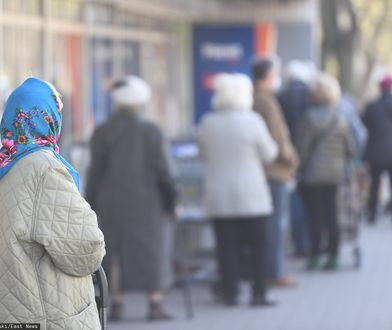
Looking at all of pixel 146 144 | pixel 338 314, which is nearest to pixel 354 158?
pixel 338 314

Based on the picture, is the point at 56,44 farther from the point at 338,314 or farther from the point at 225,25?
the point at 225,25

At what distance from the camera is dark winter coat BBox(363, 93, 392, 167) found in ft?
50.8

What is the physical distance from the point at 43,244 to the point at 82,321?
0.32 metres

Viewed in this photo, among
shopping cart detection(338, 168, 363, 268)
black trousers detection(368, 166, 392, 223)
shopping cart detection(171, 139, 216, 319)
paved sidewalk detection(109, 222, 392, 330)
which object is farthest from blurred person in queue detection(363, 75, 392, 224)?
shopping cart detection(171, 139, 216, 319)

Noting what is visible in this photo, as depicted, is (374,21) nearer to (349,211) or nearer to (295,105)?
(295,105)

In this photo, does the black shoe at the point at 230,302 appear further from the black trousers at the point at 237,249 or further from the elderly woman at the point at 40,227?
the elderly woman at the point at 40,227

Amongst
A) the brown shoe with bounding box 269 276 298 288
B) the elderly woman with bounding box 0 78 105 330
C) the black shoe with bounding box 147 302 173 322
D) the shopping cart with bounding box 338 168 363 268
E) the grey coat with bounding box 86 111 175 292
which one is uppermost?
the elderly woman with bounding box 0 78 105 330

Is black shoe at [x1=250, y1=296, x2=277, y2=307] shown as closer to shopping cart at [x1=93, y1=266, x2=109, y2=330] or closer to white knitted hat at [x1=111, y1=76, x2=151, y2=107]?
white knitted hat at [x1=111, y1=76, x2=151, y2=107]

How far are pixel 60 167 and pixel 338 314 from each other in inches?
219

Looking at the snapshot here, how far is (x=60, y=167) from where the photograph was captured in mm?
4590

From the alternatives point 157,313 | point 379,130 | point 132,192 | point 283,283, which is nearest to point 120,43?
point 379,130

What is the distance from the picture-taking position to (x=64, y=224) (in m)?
4.55

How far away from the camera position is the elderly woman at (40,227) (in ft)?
14.9

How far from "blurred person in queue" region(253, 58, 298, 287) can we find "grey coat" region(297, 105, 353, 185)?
0.53m
